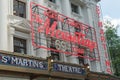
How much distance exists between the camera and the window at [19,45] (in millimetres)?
14760

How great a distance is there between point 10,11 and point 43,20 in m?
2.28

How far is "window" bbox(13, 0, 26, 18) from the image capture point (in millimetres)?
15581

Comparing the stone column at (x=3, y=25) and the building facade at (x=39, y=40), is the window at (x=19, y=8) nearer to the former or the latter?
the building facade at (x=39, y=40)

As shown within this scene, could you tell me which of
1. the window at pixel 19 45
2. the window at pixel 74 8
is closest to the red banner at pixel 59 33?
the window at pixel 19 45

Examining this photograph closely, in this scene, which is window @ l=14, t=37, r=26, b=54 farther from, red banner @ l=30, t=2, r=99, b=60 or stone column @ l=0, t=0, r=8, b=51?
stone column @ l=0, t=0, r=8, b=51

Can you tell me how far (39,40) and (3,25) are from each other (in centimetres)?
248

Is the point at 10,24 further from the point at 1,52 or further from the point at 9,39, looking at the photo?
the point at 1,52

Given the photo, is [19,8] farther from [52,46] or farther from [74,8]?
[74,8]

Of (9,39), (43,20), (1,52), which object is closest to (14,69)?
(1,52)

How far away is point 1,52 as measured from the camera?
10.9 metres

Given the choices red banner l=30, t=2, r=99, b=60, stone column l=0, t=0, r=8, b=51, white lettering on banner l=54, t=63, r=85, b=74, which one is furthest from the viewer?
red banner l=30, t=2, r=99, b=60

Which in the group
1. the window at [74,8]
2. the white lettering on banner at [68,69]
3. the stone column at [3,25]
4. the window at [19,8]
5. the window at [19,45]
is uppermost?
the window at [74,8]

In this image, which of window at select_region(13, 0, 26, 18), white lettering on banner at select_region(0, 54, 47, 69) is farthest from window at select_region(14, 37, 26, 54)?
white lettering on banner at select_region(0, 54, 47, 69)

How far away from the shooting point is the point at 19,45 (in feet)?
49.5
